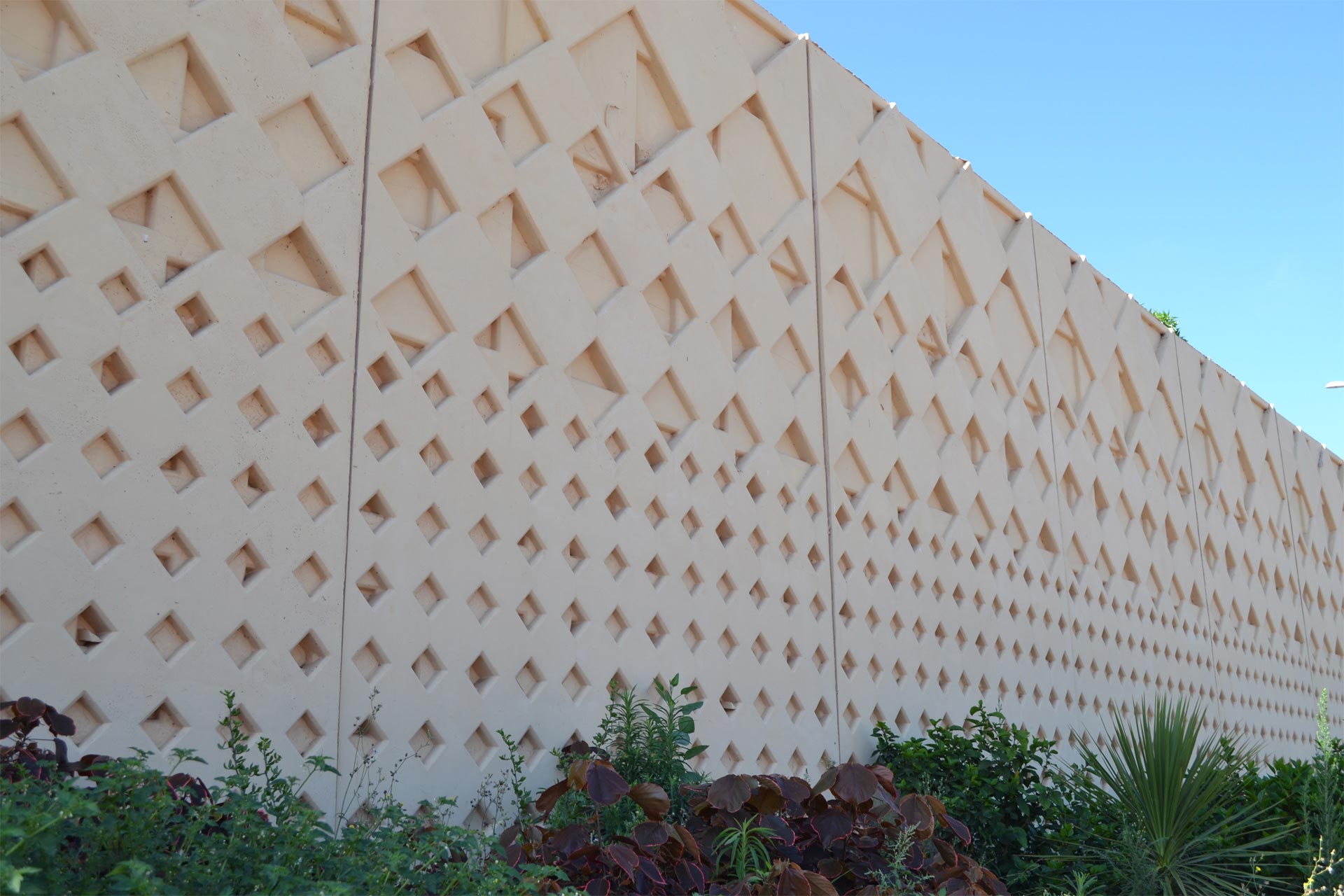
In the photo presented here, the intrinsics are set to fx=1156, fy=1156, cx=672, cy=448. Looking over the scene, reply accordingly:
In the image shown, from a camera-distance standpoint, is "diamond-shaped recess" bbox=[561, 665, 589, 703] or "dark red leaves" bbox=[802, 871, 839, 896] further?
"diamond-shaped recess" bbox=[561, 665, 589, 703]

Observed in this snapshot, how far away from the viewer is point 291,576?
9.37ft

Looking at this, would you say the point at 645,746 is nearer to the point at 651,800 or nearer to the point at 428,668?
the point at 651,800

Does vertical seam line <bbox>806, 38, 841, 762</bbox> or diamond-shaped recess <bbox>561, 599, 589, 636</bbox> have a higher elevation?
vertical seam line <bbox>806, 38, 841, 762</bbox>

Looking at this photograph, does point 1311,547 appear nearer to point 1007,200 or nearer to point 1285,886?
point 1007,200

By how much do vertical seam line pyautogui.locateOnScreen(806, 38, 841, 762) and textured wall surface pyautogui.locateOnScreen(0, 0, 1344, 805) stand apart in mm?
16

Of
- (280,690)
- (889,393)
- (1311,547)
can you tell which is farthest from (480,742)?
(1311,547)

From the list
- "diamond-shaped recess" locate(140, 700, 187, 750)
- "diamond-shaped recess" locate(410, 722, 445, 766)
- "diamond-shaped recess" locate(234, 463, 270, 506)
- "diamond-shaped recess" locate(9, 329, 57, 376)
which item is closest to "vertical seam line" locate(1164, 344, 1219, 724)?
"diamond-shaped recess" locate(410, 722, 445, 766)

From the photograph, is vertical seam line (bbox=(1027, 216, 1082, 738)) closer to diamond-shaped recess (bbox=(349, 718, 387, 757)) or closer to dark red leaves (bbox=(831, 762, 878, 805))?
dark red leaves (bbox=(831, 762, 878, 805))

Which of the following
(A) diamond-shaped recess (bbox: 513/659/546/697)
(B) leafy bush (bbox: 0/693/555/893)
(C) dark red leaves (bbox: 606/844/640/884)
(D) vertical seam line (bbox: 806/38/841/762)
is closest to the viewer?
(B) leafy bush (bbox: 0/693/555/893)

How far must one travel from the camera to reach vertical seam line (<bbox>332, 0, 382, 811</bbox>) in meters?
2.93

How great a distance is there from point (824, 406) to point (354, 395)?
7.36ft

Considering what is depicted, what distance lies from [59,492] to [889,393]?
3584 mm

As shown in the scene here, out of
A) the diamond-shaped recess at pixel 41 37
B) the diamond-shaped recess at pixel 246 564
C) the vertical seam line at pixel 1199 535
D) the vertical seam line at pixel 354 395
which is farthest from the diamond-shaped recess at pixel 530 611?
the vertical seam line at pixel 1199 535

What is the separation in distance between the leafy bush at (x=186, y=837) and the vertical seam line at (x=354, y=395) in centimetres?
33
